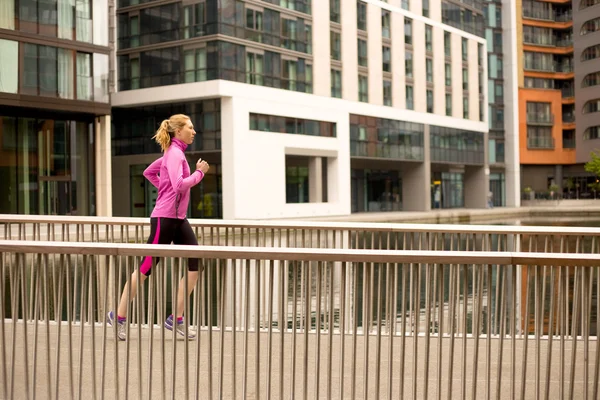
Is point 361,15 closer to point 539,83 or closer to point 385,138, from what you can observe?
point 385,138

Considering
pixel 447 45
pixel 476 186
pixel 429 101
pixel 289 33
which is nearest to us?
pixel 289 33

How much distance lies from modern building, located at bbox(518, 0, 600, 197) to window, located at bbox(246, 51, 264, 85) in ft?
153

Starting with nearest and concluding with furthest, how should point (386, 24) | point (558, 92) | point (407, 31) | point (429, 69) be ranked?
point (386, 24) → point (407, 31) → point (429, 69) → point (558, 92)

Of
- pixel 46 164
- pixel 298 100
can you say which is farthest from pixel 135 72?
pixel 46 164

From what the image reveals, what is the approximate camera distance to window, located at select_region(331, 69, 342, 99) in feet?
162

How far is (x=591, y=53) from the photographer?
3361 inches

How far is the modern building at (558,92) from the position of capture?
3329 inches

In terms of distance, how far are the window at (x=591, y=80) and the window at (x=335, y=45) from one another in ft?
147

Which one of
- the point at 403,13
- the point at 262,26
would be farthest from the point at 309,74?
the point at 403,13

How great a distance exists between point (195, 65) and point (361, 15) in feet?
49.5

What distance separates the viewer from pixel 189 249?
3.82 m

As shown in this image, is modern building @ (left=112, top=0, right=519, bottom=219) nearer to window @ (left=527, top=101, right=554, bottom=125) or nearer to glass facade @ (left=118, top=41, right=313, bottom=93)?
glass facade @ (left=118, top=41, right=313, bottom=93)

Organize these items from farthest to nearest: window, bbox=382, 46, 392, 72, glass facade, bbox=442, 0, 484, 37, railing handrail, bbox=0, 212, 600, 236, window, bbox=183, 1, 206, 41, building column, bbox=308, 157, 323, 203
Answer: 1. glass facade, bbox=442, 0, 484, 37
2. window, bbox=382, 46, 392, 72
3. building column, bbox=308, 157, 323, 203
4. window, bbox=183, 1, 206, 41
5. railing handrail, bbox=0, 212, 600, 236

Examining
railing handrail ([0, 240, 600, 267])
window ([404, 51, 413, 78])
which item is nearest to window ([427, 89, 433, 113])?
window ([404, 51, 413, 78])
